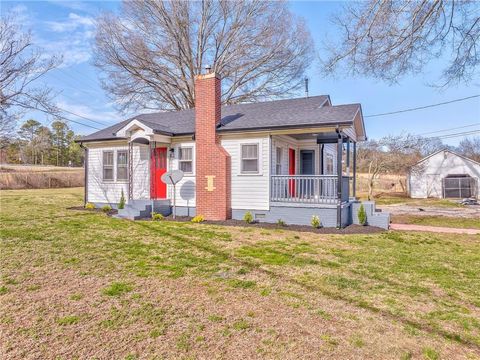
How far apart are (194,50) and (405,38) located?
18.4 m

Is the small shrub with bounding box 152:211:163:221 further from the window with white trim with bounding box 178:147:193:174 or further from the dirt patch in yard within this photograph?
the dirt patch in yard

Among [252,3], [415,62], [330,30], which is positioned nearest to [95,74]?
[252,3]

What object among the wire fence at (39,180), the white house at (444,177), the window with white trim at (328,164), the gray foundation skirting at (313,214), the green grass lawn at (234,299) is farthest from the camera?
the wire fence at (39,180)

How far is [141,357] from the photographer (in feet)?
8.82

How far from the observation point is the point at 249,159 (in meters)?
10.7

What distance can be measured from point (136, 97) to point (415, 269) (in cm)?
2224

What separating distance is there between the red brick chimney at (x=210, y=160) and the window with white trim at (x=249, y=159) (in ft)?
1.65

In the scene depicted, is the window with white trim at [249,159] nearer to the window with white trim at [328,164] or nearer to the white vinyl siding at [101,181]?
the window with white trim at [328,164]

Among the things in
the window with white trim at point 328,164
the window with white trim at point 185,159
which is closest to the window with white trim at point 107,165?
the window with white trim at point 185,159

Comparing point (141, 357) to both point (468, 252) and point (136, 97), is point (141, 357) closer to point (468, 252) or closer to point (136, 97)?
point (468, 252)

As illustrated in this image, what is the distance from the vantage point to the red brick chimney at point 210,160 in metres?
10.6

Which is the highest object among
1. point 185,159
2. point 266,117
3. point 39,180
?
point 266,117

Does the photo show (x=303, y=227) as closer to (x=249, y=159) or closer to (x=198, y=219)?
(x=249, y=159)

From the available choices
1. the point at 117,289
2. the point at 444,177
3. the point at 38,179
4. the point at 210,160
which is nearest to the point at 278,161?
the point at 210,160
